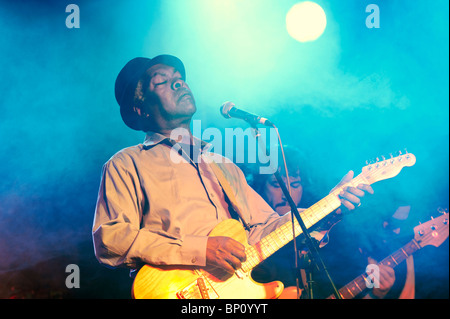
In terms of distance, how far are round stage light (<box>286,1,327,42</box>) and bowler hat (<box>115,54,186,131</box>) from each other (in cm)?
167

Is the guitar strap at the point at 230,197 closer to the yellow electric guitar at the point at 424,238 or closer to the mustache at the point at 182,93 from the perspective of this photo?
the mustache at the point at 182,93

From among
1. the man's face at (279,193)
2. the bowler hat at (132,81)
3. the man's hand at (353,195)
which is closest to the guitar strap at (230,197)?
the man's hand at (353,195)

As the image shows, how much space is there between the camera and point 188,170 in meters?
2.44

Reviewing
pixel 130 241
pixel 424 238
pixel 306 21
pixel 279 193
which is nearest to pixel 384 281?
pixel 424 238

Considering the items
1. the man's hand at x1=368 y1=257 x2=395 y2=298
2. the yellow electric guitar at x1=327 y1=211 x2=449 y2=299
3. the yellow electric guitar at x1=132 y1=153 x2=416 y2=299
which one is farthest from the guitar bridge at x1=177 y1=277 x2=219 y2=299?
the yellow electric guitar at x1=327 y1=211 x2=449 y2=299

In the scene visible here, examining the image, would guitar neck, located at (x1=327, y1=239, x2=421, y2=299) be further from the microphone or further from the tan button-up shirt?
the microphone

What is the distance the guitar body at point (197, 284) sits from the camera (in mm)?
1825

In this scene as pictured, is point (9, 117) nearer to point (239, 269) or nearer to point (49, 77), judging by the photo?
point (49, 77)

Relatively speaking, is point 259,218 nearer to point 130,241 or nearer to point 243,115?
point 243,115

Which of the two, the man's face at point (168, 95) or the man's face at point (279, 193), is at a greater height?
the man's face at point (168, 95)

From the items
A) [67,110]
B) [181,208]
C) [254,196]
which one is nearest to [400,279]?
[254,196]

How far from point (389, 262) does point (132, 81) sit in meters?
3.13

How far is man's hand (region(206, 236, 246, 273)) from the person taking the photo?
6.32 feet

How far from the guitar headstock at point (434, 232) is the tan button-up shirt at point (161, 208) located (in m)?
1.54
